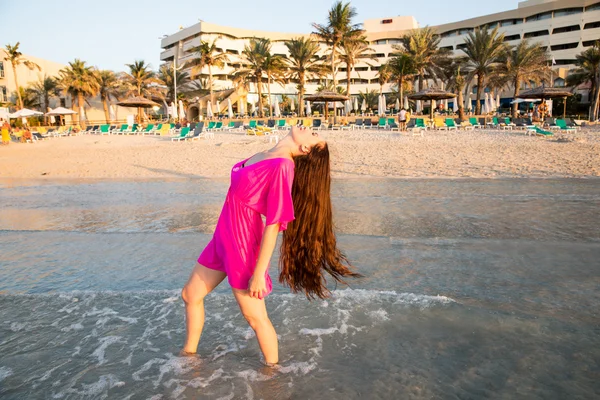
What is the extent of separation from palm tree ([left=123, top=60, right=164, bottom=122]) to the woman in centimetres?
5241

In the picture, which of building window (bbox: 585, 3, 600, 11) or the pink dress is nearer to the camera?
the pink dress

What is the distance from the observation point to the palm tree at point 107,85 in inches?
1966

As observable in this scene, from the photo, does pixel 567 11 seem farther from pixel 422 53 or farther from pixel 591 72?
pixel 422 53

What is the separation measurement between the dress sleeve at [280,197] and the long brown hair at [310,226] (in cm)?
14

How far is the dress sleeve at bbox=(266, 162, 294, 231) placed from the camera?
185 cm

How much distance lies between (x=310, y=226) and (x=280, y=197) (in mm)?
287

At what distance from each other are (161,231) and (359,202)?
322cm

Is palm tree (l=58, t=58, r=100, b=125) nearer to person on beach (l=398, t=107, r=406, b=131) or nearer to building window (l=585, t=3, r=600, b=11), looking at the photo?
person on beach (l=398, t=107, r=406, b=131)

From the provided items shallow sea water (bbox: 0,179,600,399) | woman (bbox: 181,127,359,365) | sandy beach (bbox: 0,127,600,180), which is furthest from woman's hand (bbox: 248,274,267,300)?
sandy beach (bbox: 0,127,600,180)

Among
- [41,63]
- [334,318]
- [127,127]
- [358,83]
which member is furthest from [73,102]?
[334,318]

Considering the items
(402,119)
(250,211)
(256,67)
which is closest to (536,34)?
(256,67)

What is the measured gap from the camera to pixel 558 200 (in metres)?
6.89

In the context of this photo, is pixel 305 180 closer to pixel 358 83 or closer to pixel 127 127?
pixel 127 127

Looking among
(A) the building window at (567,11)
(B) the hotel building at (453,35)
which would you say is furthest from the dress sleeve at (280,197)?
(A) the building window at (567,11)
